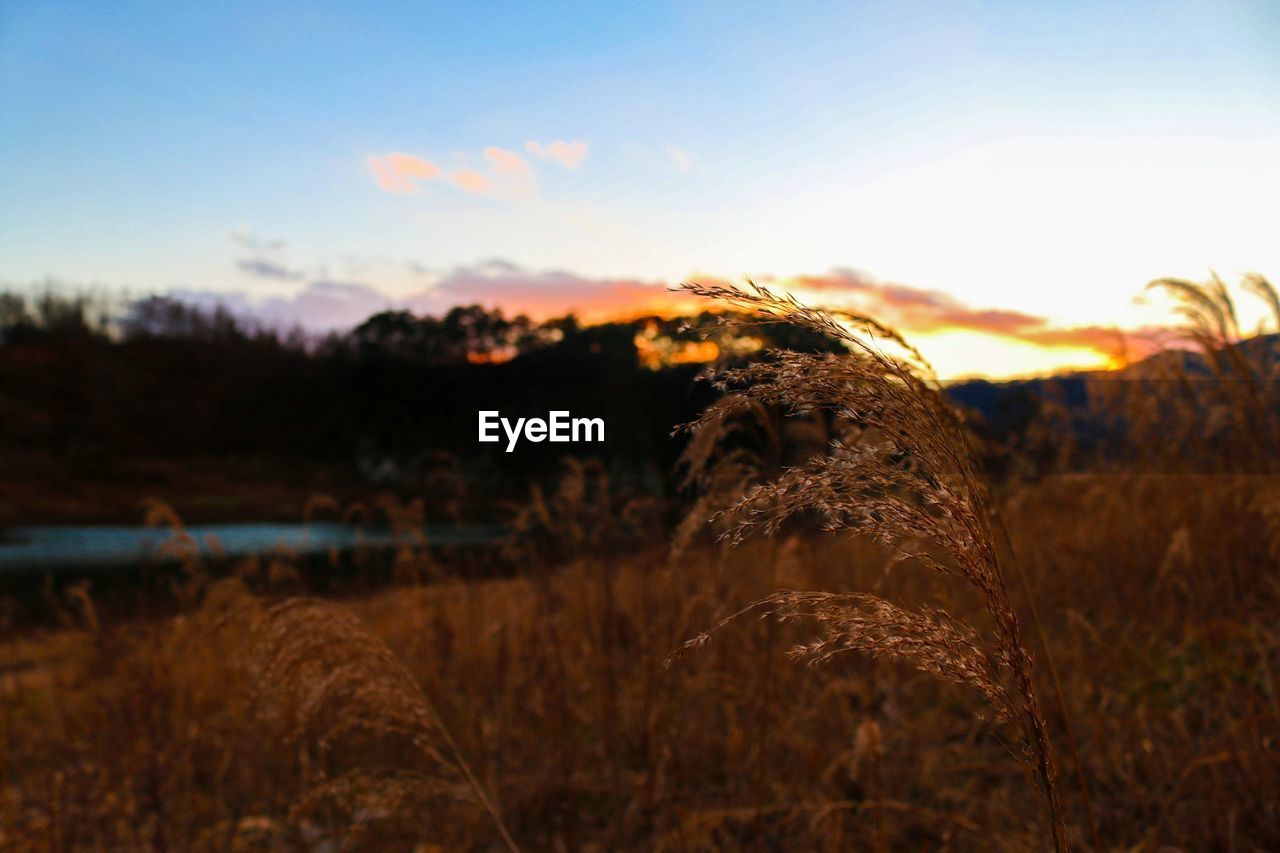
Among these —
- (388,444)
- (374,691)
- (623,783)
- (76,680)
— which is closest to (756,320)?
(374,691)

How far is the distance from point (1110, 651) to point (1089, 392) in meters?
2.37

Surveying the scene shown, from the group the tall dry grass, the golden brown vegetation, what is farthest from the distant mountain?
the tall dry grass

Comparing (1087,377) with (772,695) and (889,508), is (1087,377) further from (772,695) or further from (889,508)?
(889,508)

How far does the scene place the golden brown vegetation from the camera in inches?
34.4

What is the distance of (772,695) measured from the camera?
3.37m

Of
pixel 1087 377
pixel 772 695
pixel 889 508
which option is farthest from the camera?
A: pixel 1087 377

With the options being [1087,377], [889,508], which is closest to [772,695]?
[889,508]

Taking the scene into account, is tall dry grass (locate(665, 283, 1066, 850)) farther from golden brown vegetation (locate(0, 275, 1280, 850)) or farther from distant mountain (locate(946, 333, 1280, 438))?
distant mountain (locate(946, 333, 1280, 438))

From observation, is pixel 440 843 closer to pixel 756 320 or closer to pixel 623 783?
pixel 623 783

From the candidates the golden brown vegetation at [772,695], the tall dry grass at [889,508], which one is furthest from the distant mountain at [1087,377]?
the tall dry grass at [889,508]

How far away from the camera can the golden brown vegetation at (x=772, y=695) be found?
0.88 m

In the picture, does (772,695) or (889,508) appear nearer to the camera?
(889,508)

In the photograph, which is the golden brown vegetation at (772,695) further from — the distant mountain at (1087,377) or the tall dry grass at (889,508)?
the distant mountain at (1087,377)

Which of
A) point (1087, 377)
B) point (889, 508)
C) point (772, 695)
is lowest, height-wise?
point (772, 695)
